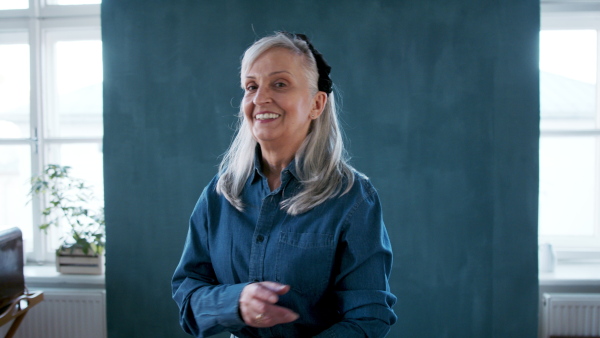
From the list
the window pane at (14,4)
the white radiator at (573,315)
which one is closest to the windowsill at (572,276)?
the white radiator at (573,315)

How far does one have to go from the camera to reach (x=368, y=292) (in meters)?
1.17

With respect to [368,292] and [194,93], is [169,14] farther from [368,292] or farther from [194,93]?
[368,292]

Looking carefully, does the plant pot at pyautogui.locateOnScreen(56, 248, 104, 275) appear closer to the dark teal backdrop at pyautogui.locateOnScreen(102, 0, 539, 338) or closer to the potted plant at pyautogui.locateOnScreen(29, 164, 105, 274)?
the potted plant at pyautogui.locateOnScreen(29, 164, 105, 274)

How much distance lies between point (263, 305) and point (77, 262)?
225 cm

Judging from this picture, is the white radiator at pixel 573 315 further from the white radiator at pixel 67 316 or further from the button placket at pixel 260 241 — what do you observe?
the white radiator at pixel 67 316

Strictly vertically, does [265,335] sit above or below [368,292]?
below

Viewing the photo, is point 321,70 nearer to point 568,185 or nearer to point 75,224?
point 75,224

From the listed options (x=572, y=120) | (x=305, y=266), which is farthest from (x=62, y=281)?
(x=572, y=120)

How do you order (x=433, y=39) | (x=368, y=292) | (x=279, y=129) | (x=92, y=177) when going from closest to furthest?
(x=368, y=292) → (x=279, y=129) → (x=433, y=39) → (x=92, y=177)

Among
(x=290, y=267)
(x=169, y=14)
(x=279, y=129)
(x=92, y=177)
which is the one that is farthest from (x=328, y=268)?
(x=92, y=177)

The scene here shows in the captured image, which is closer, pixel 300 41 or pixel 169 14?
pixel 300 41

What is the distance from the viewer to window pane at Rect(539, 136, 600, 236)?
2.96 m

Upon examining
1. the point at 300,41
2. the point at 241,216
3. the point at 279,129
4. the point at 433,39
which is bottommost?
the point at 241,216

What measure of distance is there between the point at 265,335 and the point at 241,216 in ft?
1.11
